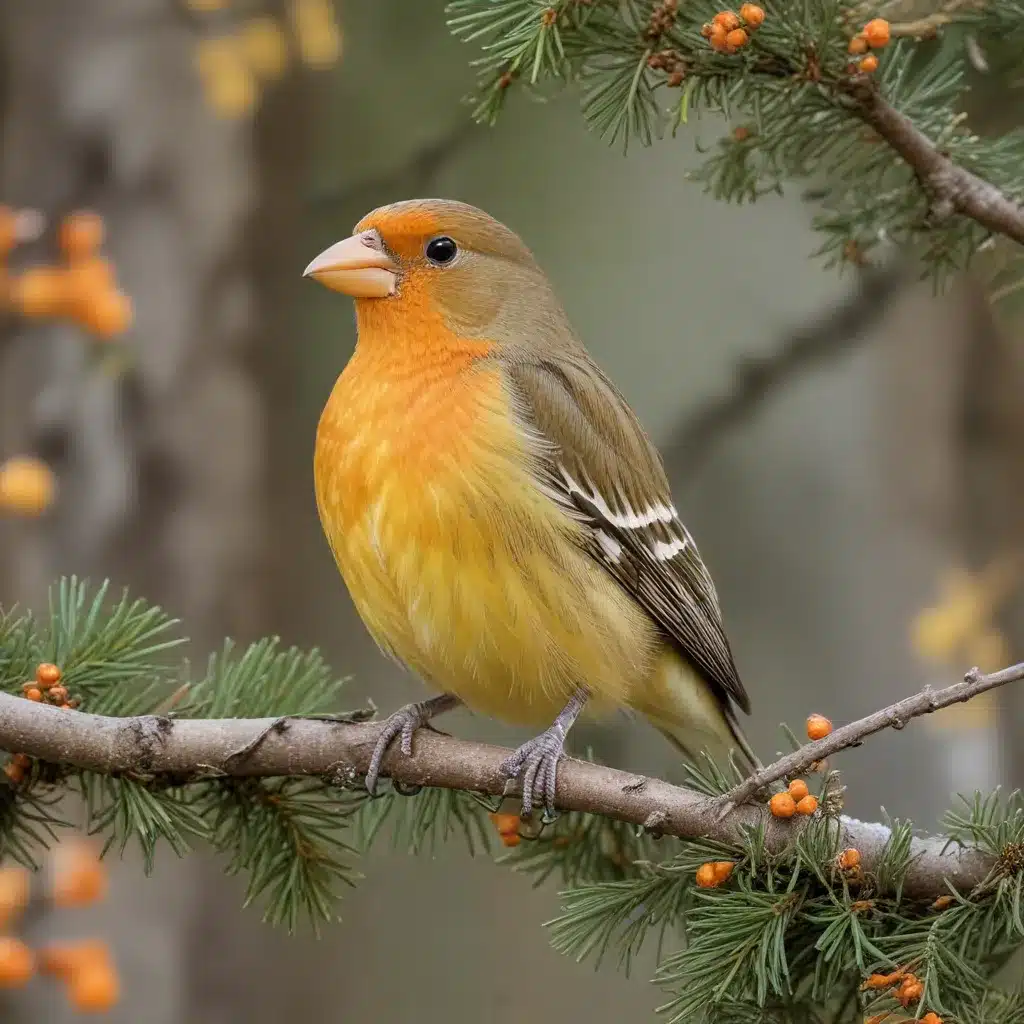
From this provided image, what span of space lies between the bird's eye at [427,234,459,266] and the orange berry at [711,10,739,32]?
117 centimetres

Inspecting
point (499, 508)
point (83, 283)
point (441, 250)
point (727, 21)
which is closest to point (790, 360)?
point (441, 250)

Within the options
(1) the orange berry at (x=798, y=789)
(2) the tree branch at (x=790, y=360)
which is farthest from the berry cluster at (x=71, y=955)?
(2) the tree branch at (x=790, y=360)

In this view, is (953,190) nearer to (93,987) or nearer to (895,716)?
(895,716)

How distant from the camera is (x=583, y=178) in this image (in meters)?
7.45

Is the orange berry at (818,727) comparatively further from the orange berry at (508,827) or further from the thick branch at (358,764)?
the orange berry at (508,827)

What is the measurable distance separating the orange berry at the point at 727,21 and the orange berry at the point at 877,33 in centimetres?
22

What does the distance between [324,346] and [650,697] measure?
3843mm

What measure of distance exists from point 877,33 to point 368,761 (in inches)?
57.3

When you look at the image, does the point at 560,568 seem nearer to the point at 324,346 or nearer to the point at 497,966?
the point at 324,346

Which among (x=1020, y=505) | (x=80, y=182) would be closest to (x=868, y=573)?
(x=1020, y=505)

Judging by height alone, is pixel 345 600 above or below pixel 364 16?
below

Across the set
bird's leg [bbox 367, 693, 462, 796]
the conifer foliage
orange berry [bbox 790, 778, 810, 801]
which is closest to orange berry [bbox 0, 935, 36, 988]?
the conifer foliage

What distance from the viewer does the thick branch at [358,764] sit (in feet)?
7.10

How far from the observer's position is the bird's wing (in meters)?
3.23
